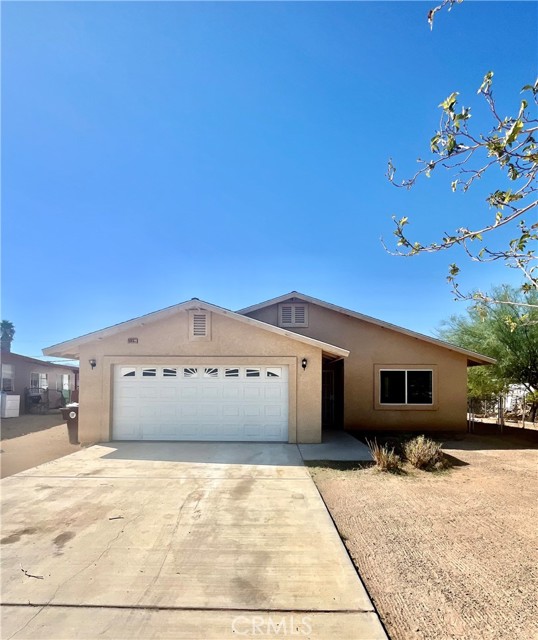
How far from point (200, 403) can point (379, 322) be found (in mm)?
7118

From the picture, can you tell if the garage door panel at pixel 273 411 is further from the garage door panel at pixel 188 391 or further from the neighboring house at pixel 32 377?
the neighboring house at pixel 32 377

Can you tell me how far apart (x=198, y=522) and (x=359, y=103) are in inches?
363

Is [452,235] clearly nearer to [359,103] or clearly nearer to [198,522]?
[198,522]

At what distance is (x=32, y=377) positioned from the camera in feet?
84.3

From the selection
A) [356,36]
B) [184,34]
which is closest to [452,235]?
[356,36]

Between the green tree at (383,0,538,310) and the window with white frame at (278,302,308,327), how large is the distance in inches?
427

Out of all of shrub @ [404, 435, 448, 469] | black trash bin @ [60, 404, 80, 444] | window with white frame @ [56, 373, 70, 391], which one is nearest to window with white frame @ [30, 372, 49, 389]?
window with white frame @ [56, 373, 70, 391]

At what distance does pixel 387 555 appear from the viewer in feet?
14.7

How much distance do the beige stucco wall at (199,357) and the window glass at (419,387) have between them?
16.3ft

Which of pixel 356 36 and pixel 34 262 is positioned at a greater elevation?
pixel 356 36

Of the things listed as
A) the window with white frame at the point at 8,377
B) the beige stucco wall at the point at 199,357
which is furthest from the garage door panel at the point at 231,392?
the window with white frame at the point at 8,377

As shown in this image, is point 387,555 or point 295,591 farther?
point 387,555

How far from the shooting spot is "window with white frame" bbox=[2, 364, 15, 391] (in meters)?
22.6

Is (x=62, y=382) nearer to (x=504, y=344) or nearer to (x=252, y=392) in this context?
(x=252, y=392)
